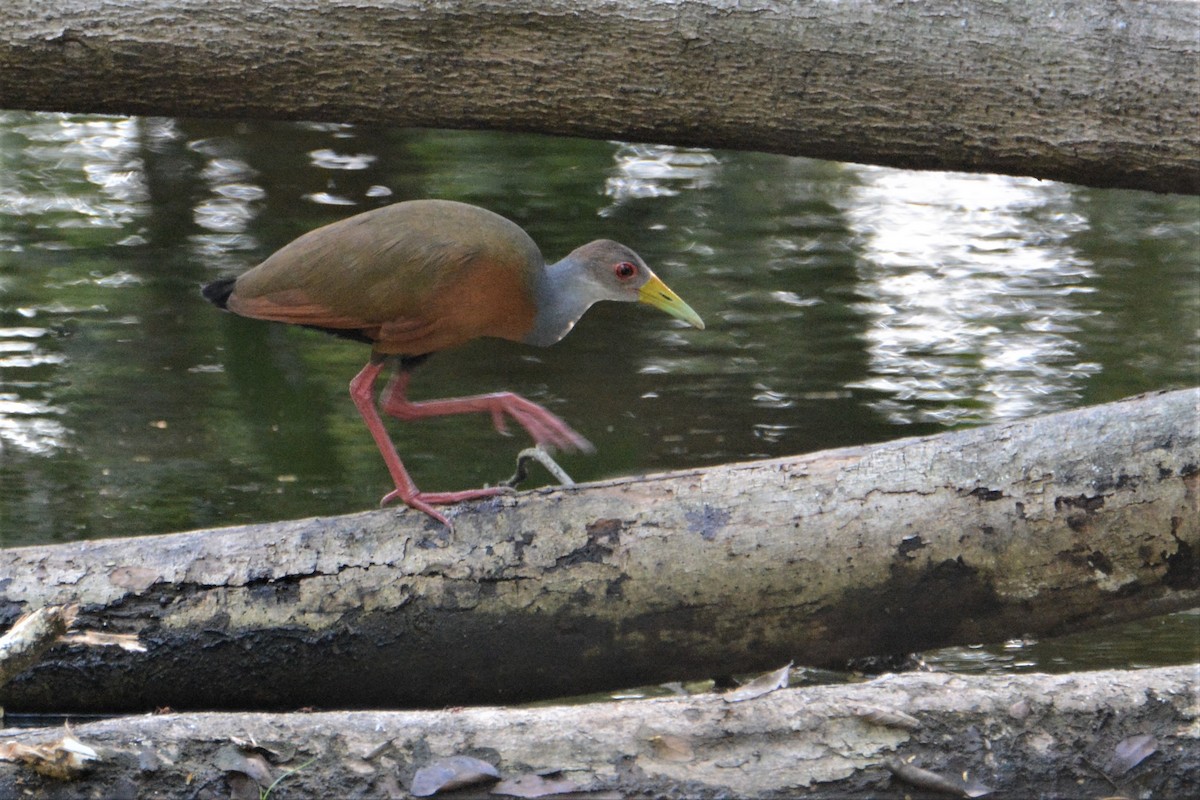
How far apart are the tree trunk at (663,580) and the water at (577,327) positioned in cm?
94

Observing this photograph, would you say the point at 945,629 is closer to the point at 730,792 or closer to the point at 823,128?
the point at 730,792

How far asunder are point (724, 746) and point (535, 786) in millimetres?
416

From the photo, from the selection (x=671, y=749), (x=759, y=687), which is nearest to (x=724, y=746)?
(x=671, y=749)

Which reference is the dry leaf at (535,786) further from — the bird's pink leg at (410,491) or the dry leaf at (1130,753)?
the dry leaf at (1130,753)

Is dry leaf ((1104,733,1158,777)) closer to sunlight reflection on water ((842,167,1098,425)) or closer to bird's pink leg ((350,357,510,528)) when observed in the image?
bird's pink leg ((350,357,510,528))

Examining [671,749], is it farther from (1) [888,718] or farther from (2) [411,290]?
(2) [411,290]

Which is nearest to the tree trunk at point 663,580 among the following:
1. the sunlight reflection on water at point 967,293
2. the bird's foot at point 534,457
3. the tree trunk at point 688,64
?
the bird's foot at point 534,457

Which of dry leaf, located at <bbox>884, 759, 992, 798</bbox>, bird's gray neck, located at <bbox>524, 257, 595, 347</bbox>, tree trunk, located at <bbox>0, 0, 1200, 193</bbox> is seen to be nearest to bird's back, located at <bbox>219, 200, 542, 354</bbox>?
bird's gray neck, located at <bbox>524, 257, 595, 347</bbox>

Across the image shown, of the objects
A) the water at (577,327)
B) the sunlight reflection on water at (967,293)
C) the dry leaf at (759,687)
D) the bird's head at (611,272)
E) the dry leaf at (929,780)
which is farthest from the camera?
the sunlight reflection on water at (967,293)

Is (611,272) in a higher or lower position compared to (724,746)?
higher

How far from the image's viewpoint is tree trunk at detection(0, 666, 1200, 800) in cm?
293

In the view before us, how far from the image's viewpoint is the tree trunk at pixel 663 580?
3.62m

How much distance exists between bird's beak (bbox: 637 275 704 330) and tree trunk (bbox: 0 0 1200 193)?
2.76 ft

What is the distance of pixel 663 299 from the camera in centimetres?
433
